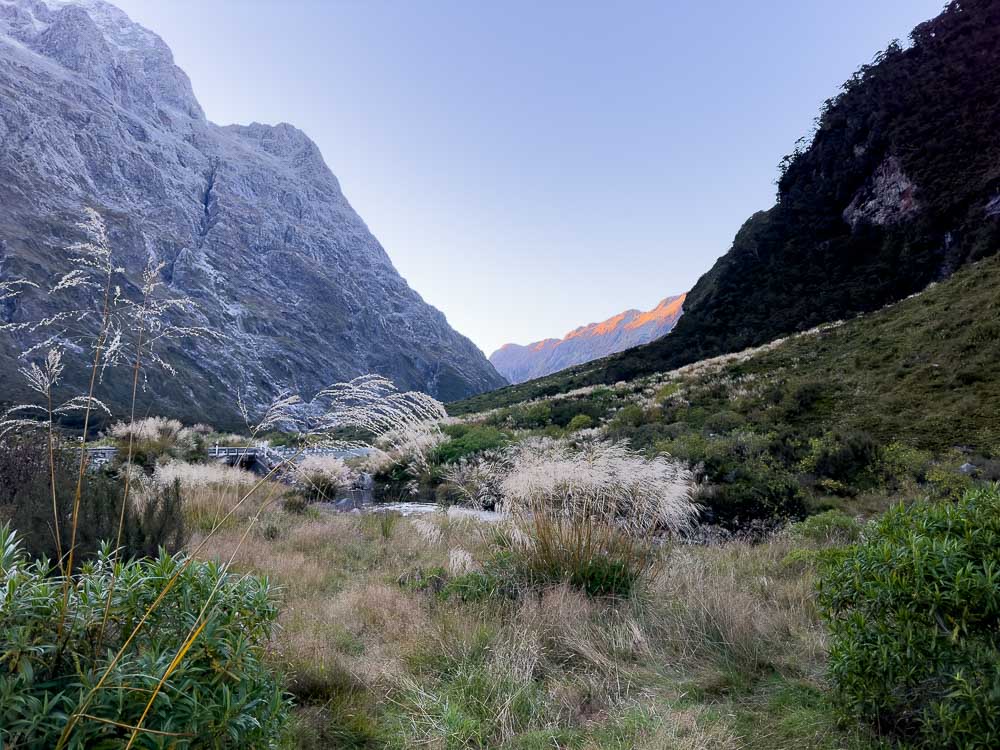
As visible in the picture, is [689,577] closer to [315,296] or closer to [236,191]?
[315,296]

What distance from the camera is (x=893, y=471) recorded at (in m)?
8.07

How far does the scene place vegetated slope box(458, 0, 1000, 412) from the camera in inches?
977

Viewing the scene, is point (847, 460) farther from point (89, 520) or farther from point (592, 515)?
point (89, 520)

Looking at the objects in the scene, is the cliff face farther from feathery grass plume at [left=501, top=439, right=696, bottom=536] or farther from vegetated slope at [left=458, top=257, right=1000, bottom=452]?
feathery grass plume at [left=501, top=439, right=696, bottom=536]

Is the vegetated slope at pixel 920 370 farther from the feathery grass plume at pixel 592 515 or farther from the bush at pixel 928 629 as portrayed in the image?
the bush at pixel 928 629

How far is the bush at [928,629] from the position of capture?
1.82 m

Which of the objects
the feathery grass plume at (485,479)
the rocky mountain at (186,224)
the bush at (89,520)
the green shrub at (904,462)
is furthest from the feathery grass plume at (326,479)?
the rocky mountain at (186,224)

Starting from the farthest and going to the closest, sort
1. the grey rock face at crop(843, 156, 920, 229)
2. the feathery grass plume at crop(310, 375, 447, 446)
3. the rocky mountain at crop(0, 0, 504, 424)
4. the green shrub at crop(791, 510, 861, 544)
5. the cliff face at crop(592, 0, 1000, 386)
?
the rocky mountain at crop(0, 0, 504, 424)
the grey rock face at crop(843, 156, 920, 229)
the cliff face at crop(592, 0, 1000, 386)
the green shrub at crop(791, 510, 861, 544)
the feathery grass plume at crop(310, 375, 447, 446)

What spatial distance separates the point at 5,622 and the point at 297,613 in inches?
106

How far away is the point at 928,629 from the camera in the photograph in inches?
79.2

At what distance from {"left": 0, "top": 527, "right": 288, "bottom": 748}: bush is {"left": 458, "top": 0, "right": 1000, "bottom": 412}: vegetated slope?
27403 mm

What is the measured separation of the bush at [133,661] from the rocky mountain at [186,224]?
5486 cm

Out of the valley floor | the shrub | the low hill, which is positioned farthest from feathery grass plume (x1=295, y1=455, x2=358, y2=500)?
the low hill

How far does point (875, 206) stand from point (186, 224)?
14296 cm
